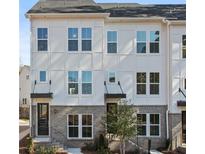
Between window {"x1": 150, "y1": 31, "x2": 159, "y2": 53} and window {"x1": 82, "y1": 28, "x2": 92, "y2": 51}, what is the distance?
146 centimetres

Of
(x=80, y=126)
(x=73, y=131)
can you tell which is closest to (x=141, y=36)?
(x=80, y=126)

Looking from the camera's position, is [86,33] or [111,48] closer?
[86,33]

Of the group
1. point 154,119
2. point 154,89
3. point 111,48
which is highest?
point 111,48

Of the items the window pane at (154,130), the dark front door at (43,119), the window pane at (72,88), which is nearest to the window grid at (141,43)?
the window pane at (72,88)

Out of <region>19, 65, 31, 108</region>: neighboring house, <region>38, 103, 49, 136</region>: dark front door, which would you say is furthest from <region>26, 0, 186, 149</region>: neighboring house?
<region>19, 65, 31, 108</region>: neighboring house

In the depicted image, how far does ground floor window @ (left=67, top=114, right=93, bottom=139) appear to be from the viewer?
7105mm

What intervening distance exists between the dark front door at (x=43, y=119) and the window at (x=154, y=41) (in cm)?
281

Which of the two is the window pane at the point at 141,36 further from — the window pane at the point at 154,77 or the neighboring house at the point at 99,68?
the window pane at the point at 154,77

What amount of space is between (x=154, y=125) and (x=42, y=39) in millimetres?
3252

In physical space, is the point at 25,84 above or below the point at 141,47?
below

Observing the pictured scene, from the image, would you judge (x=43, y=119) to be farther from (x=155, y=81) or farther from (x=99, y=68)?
(x=155, y=81)

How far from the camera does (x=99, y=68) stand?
23.4 ft

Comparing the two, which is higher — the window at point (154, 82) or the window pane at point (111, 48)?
the window pane at point (111, 48)

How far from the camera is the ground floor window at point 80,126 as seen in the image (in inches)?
280
